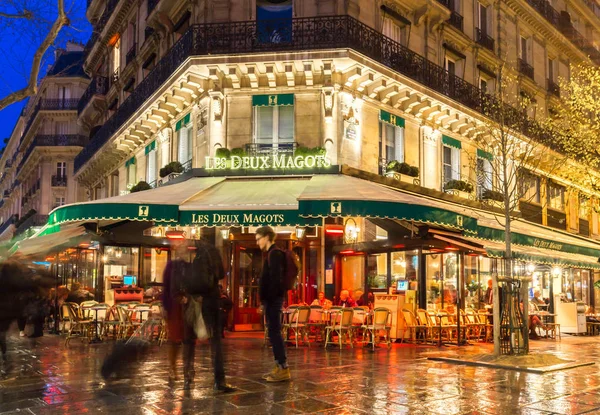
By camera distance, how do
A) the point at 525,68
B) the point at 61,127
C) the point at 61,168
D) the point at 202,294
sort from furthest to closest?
the point at 61,127, the point at 61,168, the point at 525,68, the point at 202,294

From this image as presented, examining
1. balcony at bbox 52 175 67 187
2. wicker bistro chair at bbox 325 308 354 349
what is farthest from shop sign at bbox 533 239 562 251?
balcony at bbox 52 175 67 187

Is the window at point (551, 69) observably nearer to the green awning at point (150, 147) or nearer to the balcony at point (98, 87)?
the green awning at point (150, 147)

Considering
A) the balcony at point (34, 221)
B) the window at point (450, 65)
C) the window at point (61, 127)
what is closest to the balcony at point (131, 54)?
the window at point (450, 65)

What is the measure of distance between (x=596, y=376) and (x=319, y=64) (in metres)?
9.36

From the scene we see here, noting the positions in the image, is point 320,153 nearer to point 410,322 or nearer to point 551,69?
point 410,322

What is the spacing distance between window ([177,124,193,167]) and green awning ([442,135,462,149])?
23.7 ft

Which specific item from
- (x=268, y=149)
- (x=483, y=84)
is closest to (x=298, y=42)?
(x=268, y=149)

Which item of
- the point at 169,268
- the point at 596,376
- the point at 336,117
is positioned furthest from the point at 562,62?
the point at 169,268

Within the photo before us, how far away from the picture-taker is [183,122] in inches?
697

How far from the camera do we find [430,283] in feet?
49.2

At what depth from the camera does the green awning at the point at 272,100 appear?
15.9 metres

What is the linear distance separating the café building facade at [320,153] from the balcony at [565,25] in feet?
25.4

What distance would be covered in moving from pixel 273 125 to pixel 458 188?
606 centimetres

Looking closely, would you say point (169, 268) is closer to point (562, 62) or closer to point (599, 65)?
point (562, 62)
